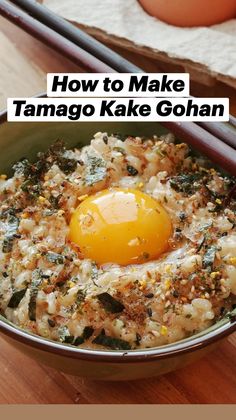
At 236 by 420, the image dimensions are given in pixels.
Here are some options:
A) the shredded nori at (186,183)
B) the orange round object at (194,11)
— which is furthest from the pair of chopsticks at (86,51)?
the orange round object at (194,11)

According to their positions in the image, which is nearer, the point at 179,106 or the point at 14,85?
the point at 179,106

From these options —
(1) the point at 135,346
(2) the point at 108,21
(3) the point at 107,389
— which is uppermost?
(2) the point at 108,21

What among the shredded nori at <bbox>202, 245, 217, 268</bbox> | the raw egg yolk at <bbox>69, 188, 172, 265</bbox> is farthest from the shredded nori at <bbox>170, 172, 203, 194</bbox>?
the shredded nori at <bbox>202, 245, 217, 268</bbox>

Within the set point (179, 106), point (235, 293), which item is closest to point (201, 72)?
point (179, 106)

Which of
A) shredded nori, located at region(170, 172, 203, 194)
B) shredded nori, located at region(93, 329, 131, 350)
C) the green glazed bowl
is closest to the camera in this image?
the green glazed bowl

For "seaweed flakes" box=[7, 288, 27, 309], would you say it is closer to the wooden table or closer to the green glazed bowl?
the green glazed bowl

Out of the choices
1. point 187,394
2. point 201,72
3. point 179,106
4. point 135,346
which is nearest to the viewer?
point 135,346

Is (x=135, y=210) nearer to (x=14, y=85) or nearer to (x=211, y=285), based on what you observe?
(x=211, y=285)
